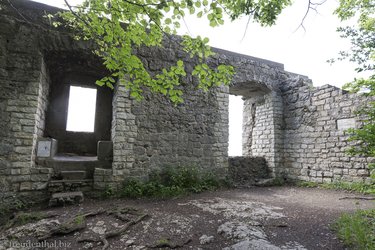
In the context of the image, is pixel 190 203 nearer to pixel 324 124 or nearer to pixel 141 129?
pixel 141 129

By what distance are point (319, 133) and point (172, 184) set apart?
4.13 metres

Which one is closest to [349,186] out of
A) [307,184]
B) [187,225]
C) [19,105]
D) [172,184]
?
[307,184]

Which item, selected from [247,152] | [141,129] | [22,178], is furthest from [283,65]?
[22,178]

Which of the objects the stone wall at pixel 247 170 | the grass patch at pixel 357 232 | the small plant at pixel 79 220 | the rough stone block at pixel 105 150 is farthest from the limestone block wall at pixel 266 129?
the small plant at pixel 79 220

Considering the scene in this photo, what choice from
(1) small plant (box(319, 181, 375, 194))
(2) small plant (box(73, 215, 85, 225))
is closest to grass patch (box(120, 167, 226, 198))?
(2) small plant (box(73, 215, 85, 225))

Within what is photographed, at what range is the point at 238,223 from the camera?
9.48 feet

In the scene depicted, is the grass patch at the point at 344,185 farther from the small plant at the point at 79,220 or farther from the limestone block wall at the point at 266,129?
the small plant at the point at 79,220

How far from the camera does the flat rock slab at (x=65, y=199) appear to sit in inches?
148

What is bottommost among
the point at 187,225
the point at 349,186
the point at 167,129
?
the point at 187,225

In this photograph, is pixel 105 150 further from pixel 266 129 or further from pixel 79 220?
pixel 266 129

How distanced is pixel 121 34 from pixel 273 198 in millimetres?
4129

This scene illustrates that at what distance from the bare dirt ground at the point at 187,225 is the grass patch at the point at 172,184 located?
0.30m

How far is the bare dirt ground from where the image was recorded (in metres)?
2.44

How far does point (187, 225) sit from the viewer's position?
2926 mm
